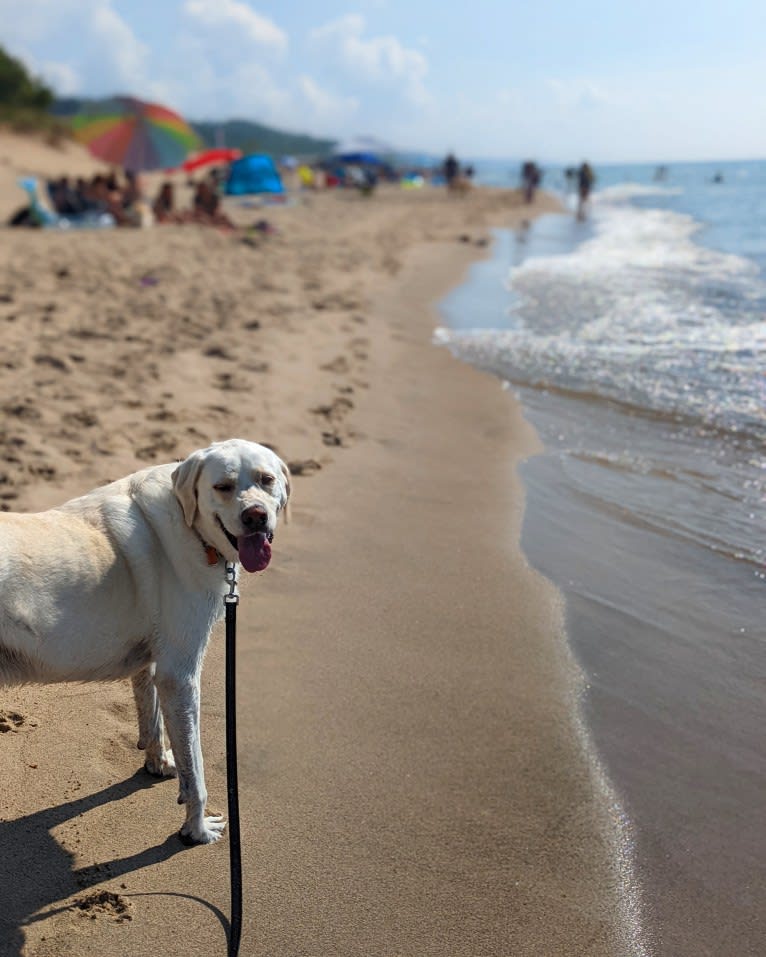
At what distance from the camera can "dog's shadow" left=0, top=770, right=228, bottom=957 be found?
2.73 metres

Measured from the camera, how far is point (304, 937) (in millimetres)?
2775

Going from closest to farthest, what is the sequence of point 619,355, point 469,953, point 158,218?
point 469,953, point 619,355, point 158,218

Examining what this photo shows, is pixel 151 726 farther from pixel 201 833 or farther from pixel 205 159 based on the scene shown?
pixel 205 159

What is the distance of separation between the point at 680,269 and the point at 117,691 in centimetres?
1719

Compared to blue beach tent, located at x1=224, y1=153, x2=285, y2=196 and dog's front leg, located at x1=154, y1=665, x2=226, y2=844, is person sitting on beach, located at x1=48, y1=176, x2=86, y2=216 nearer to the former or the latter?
blue beach tent, located at x1=224, y1=153, x2=285, y2=196

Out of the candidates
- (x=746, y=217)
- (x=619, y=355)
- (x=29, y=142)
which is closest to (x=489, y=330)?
(x=619, y=355)

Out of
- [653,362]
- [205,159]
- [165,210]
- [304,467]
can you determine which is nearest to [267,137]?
[205,159]

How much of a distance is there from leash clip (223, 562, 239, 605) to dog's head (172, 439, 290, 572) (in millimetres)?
45

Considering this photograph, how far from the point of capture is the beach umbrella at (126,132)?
2205 cm

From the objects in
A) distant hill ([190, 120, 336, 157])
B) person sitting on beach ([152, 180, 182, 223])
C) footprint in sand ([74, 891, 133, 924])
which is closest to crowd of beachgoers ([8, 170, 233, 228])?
person sitting on beach ([152, 180, 182, 223])

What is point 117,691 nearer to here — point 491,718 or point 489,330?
point 491,718

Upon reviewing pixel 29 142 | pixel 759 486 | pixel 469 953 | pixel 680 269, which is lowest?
pixel 469 953

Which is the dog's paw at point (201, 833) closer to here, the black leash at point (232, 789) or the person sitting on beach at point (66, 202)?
the black leash at point (232, 789)

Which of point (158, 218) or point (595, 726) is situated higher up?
point (158, 218)
